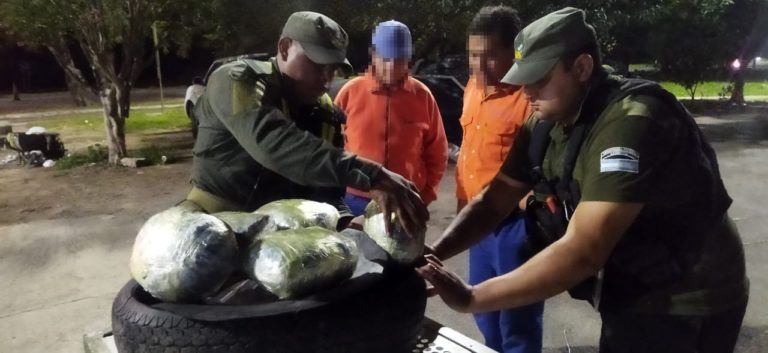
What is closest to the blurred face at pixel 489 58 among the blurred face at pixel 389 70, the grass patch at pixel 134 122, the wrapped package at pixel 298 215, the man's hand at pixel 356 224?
the blurred face at pixel 389 70

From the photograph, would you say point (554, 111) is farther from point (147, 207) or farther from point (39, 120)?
point (39, 120)

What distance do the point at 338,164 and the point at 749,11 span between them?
2131cm

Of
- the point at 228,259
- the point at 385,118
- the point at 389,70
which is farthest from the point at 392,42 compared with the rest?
the point at 228,259

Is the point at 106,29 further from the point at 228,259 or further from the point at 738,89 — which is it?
the point at 738,89

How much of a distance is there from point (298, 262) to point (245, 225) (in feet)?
0.88

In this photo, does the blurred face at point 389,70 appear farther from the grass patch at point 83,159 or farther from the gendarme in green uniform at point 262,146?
the grass patch at point 83,159

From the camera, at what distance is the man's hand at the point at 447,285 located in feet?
6.44

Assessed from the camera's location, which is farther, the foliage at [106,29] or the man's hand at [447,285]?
the foliage at [106,29]

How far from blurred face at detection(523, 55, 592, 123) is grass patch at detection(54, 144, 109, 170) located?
1056 centimetres

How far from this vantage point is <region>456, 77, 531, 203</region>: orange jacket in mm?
3346

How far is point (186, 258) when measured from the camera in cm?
161

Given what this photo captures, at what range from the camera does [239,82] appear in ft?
7.29

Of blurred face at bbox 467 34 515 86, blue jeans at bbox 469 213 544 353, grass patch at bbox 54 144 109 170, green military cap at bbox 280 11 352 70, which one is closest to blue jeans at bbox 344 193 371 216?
blue jeans at bbox 469 213 544 353

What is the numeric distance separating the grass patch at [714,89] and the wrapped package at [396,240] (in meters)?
21.5
